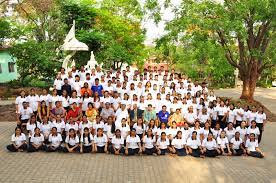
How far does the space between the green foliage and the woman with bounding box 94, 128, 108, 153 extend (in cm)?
1261

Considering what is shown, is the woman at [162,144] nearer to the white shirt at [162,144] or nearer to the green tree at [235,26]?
the white shirt at [162,144]

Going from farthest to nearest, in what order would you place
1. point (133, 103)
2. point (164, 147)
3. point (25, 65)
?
point (25, 65)
point (133, 103)
point (164, 147)

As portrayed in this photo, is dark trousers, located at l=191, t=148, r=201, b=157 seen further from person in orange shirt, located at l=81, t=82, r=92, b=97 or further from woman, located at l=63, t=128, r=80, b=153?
person in orange shirt, located at l=81, t=82, r=92, b=97

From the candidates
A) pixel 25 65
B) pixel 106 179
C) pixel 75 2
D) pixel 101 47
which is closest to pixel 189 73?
pixel 101 47

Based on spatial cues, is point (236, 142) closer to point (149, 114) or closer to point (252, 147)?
point (252, 147)

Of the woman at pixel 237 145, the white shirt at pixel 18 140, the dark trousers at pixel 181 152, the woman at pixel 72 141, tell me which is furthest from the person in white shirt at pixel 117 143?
the woman at pixel 237 145

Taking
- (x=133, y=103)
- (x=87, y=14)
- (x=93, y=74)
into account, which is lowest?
(x=133, y=103)

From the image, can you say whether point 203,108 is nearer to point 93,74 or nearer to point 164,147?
point 164,147

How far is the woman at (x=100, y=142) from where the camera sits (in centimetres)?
1130

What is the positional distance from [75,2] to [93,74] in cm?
1291

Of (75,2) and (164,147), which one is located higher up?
(75,2)

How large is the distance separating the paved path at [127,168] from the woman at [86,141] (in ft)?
0.89

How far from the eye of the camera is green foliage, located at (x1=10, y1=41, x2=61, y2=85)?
22.7 m

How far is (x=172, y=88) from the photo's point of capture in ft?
48.3
